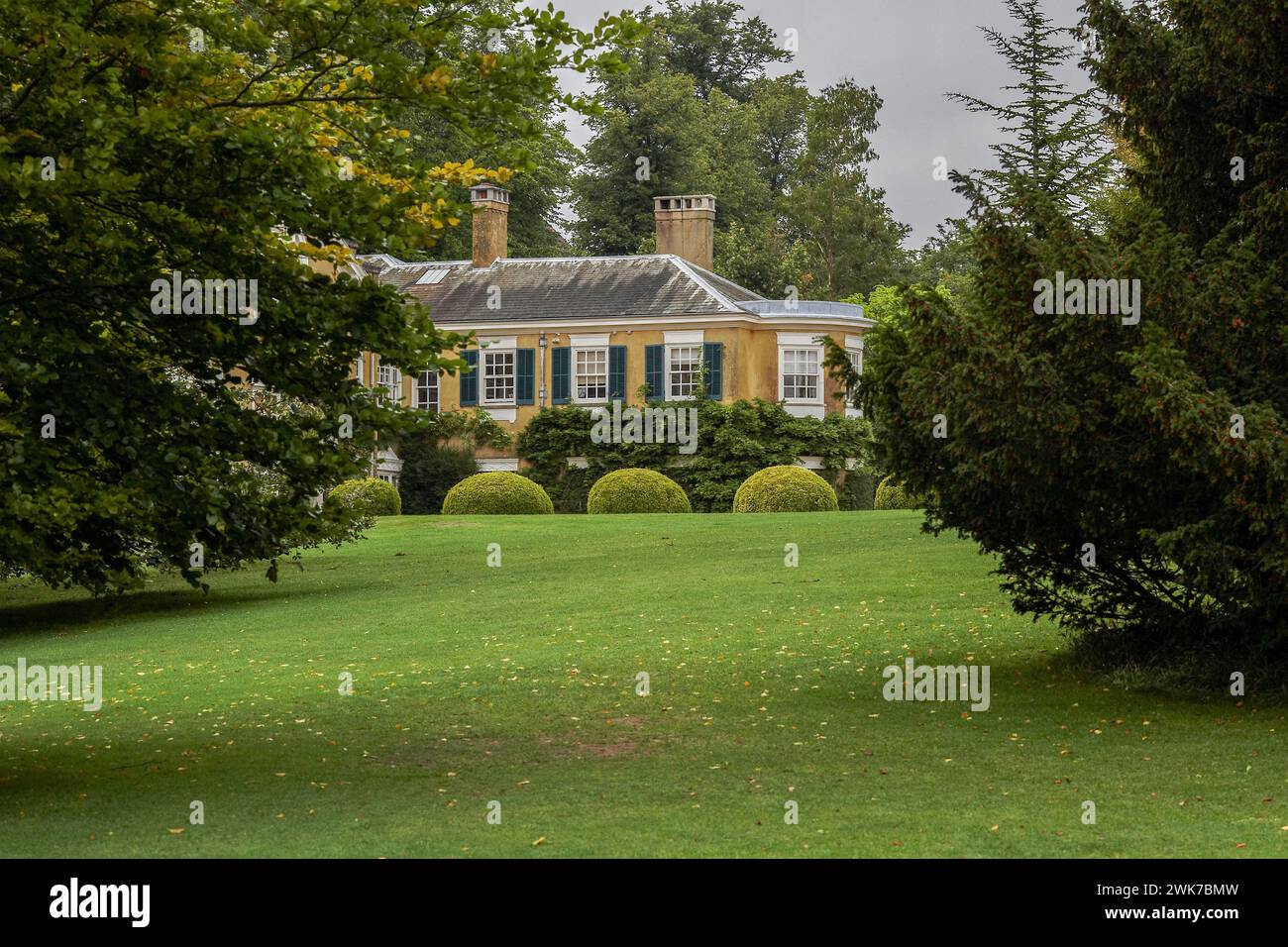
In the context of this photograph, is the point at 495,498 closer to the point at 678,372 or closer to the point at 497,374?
the point at 678,372

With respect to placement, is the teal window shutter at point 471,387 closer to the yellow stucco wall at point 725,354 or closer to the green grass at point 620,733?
the yellow stucco wall at point 725,354

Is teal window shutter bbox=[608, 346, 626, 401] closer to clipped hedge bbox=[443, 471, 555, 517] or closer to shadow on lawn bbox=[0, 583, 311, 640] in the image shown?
clipped hedge bbox=[443, 471, 555, 517]

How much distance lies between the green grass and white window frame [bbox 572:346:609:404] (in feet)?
76.2

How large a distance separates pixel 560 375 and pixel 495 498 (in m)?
10.5

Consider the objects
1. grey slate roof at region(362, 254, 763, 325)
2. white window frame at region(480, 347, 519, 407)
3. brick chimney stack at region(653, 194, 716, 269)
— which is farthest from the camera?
brick chimney stack at region(653, 194, 716, 269)

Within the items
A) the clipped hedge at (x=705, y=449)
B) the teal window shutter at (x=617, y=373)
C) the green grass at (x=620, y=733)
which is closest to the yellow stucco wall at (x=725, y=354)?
the teal window shutter at (x=617, y=373)

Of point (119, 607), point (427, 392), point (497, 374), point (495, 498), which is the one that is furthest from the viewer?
point (427, 392)

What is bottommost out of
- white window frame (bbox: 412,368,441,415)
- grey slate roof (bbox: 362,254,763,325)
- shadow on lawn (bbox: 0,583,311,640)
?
shadow on lawn (bbox: 0,583,311,640)

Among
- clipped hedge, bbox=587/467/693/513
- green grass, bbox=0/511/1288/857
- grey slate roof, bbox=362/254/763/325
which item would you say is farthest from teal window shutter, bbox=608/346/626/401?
green grass, bbox=0/511/1288/857

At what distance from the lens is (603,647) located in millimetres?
18578

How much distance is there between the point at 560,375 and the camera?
1932 inches

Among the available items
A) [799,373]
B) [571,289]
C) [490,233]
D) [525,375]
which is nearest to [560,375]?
[525,375]

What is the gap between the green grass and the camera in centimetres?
990
